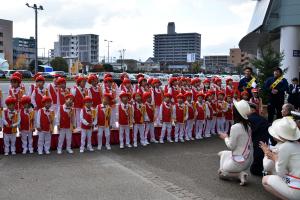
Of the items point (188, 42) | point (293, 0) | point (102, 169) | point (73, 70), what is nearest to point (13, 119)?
point (102, 169)

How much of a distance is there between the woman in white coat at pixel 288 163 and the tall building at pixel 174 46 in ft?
446

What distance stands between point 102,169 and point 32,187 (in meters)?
1.60

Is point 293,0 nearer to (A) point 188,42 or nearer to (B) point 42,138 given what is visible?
(B) point 42,138

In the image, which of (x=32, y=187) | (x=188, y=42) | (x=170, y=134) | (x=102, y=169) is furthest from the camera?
(x=188, y=42)

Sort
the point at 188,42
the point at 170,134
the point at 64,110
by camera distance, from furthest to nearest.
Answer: the point at 188,42 < the point at 170,134 < the point at 64,110

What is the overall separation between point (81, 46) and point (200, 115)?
406 feet

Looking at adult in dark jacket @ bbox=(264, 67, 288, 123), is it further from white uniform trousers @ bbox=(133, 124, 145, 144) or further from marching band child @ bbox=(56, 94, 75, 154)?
marching band child @ bbox=(56, 94, 75, 154)

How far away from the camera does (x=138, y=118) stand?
33.5 feet

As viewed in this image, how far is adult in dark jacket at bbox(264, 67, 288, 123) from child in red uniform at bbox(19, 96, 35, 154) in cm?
689

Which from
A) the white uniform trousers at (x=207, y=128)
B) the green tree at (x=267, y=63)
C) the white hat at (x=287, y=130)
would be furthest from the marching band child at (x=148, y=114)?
the green tree at (x=267, y=63)

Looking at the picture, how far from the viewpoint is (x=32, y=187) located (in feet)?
21.1

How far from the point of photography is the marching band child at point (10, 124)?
29.1 ft

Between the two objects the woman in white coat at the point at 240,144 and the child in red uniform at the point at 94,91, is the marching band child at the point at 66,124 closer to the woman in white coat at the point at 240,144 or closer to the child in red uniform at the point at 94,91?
the child in red uniform at the point at 94,91

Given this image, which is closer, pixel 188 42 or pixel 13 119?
pixel 13 119
